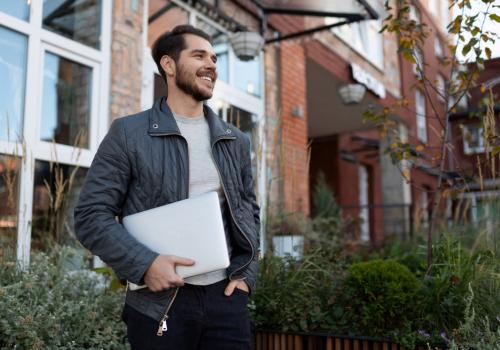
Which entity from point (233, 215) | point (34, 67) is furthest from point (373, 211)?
point (233, 215)

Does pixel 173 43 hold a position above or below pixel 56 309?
above

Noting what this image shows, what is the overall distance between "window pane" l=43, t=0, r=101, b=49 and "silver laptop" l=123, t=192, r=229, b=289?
3.23 metres

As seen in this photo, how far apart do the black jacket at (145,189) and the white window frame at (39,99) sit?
74.4 inches

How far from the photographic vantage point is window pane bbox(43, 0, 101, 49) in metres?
4.20

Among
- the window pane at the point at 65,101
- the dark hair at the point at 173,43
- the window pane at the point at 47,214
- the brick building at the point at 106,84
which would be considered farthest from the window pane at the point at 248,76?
the dark hair at the point at 173,43

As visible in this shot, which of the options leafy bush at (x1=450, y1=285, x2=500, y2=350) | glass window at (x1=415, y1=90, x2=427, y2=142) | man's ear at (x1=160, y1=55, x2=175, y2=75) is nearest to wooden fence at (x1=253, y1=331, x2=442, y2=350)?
leafy bush at (x1=450, y1=285, x2=500, y2=350)

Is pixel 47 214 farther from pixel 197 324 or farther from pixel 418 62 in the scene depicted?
pixel 418 62

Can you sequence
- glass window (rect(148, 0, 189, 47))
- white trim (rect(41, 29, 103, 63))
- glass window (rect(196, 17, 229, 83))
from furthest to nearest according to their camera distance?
glass window (rect(196, 17, 229, 83)) < glass window (rect(148, 0, 189, 47)) < white trim (rect(41, 29, 103, 63))

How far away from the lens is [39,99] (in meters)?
4.00

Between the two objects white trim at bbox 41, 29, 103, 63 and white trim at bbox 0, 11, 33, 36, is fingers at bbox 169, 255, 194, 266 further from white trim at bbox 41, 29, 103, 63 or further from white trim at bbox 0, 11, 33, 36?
white trim at bbox 41, 29, 103, 63

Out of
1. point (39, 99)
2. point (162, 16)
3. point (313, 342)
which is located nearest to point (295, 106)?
point (162, 16)

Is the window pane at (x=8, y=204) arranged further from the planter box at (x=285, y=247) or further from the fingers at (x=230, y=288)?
the fingers at (x=230, y=288)

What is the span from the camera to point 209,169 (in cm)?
173

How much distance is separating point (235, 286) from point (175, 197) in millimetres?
365
